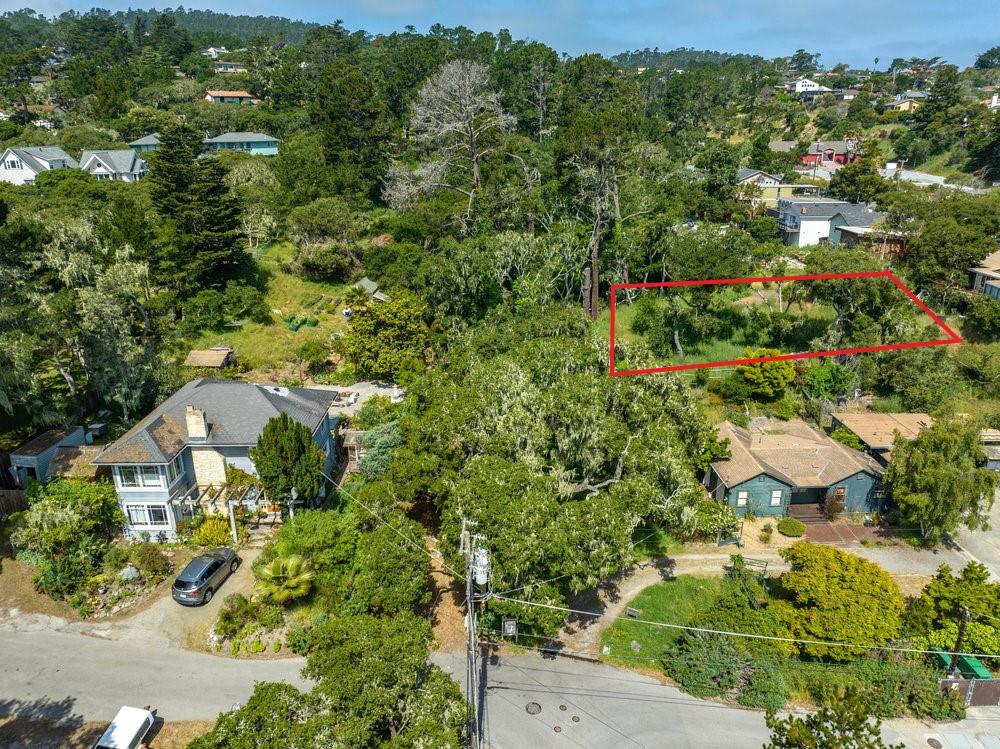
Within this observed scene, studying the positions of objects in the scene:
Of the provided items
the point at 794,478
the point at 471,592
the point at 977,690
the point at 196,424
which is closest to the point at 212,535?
the point at 196,424

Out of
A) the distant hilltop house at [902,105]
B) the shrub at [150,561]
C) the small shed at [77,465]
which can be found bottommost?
the shrub at [150,561]

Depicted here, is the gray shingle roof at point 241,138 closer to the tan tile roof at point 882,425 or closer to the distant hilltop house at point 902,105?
A: the tan tile roof at point 882,425

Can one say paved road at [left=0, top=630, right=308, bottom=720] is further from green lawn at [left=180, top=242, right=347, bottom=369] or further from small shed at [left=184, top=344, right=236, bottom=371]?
green lawn at [left=180, top=242, right=347, bottom=369]

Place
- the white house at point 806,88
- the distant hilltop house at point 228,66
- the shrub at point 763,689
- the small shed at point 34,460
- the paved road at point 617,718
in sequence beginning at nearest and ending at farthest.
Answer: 1. the paved road at point 617,718
2. the shrub at point 763,689
3. the small shed at point 34,460
4. the white house at point 806,88
5. the distant hilltop house at point 228,66

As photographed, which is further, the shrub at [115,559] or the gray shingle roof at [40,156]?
the gray shingle roof at [40,156]

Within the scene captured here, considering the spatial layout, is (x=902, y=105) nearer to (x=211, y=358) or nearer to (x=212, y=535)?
(x=211, y=358)

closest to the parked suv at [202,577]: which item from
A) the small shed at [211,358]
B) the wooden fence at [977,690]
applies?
the small shed at [211,358]
